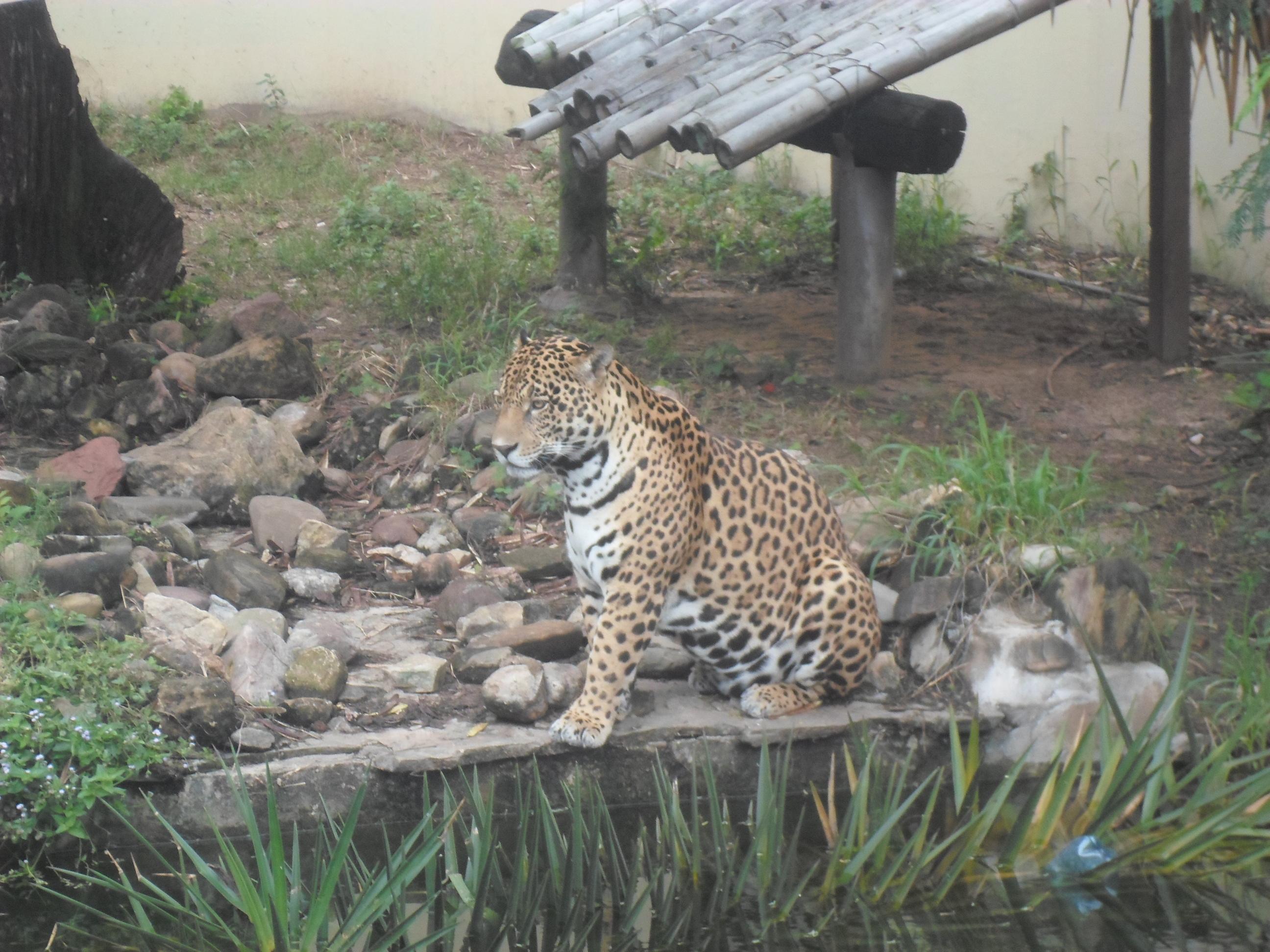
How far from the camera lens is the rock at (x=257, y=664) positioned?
15.1 ft

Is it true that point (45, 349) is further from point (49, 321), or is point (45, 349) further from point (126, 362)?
point (126, 362)

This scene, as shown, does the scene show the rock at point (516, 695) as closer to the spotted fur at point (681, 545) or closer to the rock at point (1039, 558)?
the spotted fur at point (681, 545)

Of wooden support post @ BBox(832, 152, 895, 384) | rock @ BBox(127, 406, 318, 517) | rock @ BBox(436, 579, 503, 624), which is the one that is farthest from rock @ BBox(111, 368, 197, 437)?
wooden support post @ BBox(832, 152, 895, 384)

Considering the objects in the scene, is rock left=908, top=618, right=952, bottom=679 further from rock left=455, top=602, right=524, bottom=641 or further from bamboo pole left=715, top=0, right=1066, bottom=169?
Result: bamboo pole left=715, top=0, right=1066, bottom=169

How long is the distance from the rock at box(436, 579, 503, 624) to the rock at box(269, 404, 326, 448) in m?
1.95

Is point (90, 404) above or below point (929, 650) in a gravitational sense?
above

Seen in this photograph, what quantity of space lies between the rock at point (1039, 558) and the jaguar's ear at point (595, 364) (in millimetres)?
1827

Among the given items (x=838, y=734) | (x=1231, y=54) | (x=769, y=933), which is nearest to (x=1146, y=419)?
(x=1231, y=54)

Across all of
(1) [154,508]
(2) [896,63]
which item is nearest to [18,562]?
(1) [154,508]

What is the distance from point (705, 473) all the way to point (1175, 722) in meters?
1.66

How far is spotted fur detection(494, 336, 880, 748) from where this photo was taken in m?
4.34

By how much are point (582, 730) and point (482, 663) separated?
66 centimetres

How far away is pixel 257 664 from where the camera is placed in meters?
4.70

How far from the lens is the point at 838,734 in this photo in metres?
4.66
